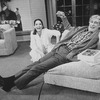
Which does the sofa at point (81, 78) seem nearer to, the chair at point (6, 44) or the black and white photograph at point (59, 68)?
the black and white photograph at point (59, 68)

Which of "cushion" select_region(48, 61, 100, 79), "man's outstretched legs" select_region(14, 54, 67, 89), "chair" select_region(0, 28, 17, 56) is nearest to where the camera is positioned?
"cushion" select_region(48, 61, 100, 79)

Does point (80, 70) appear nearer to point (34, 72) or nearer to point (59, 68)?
point (59, 68)

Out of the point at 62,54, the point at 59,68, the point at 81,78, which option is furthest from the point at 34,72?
Answer: the point at 81,78

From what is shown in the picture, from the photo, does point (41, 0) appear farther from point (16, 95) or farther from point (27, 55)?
point (16, 95)

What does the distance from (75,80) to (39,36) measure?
1.12 meters

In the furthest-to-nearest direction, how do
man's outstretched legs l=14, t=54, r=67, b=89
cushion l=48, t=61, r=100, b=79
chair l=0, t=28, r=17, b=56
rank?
chair l=0, t=28, r=17, b=56 < man's outstretched legs l=14, t=54, r=67, b=89 < cushion l=48, t=61, r=100, b=79

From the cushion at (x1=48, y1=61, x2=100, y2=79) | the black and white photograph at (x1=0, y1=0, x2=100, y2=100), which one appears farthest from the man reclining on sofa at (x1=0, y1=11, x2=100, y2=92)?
the cushion at (x1=48, y1=61, x2=100, y2=79)

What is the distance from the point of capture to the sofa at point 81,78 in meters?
1.54

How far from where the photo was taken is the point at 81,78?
1.61m

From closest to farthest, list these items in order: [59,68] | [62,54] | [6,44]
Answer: [59,68] → [62,54] → [6,44]

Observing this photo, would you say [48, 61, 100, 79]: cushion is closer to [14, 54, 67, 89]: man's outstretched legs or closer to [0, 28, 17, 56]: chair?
[14, 54, 67, 89]: man's outstretched legs

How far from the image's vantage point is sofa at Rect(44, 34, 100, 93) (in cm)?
154

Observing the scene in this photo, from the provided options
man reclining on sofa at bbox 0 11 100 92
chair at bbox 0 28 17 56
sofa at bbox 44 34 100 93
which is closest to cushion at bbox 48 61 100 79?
sofa at bbox 44 34 100 93

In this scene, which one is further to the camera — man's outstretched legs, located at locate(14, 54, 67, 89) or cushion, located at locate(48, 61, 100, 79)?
man's outstretched legs, located at locate(14, 54, 67, 89)
